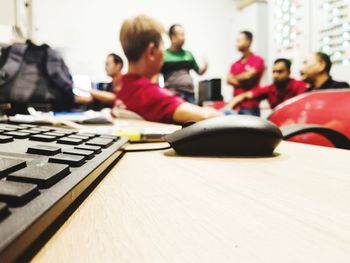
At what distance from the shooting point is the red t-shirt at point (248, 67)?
367cm

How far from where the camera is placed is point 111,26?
4.73 m

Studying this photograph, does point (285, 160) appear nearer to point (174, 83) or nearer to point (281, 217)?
point (281, 217)

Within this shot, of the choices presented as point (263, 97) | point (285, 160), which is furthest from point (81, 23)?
point (285, 160)

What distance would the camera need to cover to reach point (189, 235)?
0.18 metres

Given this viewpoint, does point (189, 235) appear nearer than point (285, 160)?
Yes

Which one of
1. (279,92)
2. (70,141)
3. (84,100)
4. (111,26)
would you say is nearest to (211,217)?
(70,141)

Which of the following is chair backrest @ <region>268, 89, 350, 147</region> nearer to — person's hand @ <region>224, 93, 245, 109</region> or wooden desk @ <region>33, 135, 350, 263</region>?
wooden desk @ <region>33, 135, 350, 263</region>

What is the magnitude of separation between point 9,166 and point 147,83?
37.4 inches

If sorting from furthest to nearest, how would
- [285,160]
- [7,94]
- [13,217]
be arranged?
[7,94], [285,160], [13,217]

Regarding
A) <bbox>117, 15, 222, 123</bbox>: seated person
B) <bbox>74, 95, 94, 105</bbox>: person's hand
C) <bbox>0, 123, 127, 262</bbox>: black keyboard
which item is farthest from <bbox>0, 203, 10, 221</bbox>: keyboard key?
<bbox>74, 95, 94, 105</bbox>: person's hand

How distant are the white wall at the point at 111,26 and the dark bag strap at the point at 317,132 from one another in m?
4.01

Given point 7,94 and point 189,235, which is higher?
point 7,94

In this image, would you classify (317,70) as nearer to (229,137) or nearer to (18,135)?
(229,137)

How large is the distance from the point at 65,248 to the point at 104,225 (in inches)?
1.3
